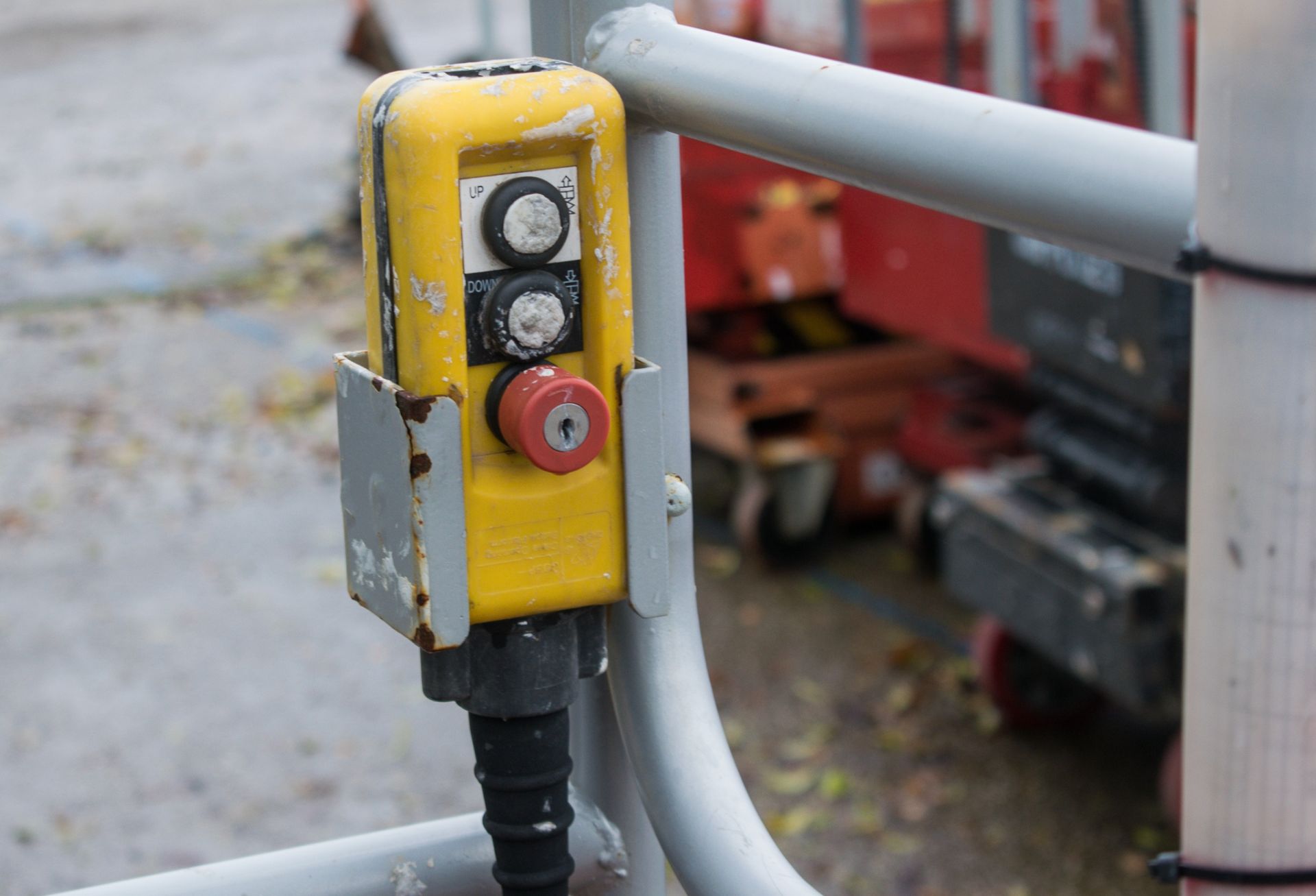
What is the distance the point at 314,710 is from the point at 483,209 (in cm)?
356

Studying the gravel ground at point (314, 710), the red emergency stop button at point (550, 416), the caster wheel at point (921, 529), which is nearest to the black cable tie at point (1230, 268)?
the red emergency stop button at point (550, 416)

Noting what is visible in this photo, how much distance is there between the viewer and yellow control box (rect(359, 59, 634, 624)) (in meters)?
1.00

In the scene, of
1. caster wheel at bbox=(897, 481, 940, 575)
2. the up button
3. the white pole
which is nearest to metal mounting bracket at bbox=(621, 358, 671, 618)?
the up button

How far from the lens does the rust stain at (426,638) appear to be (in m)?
1.05

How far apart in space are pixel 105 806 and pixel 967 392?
2.67 metres

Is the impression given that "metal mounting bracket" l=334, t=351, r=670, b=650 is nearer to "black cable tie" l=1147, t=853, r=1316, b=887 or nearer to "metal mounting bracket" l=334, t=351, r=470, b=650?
"metal mounting bracket" l=334, t=351, r=470, b=650

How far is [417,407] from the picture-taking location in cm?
101

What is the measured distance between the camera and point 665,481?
1115 mm

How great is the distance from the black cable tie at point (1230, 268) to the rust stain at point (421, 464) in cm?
46

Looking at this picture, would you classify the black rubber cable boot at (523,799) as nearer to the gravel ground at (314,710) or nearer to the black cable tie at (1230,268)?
the black cable tie at (1230,268)

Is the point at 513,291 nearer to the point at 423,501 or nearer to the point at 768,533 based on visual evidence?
the point at 423,501

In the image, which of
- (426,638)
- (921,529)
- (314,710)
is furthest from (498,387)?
(921,529)

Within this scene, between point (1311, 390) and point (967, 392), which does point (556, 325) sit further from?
point (967, 392)

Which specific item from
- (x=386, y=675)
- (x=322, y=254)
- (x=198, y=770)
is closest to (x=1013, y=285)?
(x=386, y=675)
